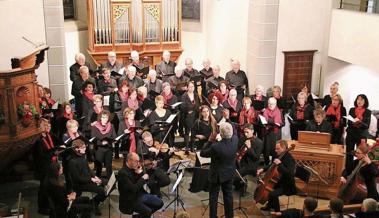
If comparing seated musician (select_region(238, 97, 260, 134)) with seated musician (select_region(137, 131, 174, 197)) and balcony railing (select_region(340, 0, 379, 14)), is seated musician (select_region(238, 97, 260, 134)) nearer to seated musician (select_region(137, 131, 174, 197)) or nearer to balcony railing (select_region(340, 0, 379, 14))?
seated musician (select_region(137, 131, 174, 197))

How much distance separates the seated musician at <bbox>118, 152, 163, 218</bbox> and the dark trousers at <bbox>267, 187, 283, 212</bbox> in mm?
1737

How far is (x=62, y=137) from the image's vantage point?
8617 millimetres

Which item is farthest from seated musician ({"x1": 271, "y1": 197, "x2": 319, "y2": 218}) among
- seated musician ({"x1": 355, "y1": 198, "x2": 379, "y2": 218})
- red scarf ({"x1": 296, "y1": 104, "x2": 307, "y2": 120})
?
red scarf ({"x1": 296, "y1": 104, "x2": 307, "y2": 120})

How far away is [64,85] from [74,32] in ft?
10.4

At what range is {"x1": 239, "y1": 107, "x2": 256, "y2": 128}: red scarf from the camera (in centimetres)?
Result: 897

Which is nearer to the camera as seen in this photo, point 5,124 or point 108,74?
point 5,124

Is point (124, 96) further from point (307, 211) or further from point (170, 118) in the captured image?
point (307, 211)

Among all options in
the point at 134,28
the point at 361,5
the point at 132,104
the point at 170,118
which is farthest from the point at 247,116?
the point at 134,28

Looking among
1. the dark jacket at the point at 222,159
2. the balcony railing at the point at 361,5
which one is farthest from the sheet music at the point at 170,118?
the balcony railing at the point at 361,5

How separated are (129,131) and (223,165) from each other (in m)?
2.09

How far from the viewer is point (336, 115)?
9.03 metres

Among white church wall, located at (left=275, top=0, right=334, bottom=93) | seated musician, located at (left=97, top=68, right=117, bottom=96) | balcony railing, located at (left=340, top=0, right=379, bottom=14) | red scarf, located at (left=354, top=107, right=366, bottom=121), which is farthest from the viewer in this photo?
balcony railing, located at (left=340, top=0, right=379, bottom=14)

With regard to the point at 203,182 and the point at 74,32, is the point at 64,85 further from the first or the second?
the point at 203,182

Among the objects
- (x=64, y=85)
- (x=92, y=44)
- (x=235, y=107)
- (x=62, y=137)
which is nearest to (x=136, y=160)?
(x=62, y=137)
